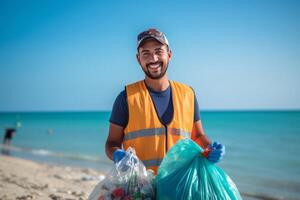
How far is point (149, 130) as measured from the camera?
100 inches

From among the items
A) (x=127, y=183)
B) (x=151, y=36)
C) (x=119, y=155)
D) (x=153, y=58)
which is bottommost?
(x=127, y=183)

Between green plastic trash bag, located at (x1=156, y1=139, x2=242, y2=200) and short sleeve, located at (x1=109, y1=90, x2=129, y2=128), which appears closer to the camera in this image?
green plastic trash bag, located at (x1=156, y1=139, x2=242, y2=200)

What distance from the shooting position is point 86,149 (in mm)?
14641

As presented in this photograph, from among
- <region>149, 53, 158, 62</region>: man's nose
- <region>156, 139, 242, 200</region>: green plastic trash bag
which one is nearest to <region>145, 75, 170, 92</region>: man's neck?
<region>149, 53, 158, 62</region>: man's nose

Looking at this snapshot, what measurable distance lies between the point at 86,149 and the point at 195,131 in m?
12.4

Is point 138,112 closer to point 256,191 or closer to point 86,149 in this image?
point 256,191

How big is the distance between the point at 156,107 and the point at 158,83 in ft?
0.70

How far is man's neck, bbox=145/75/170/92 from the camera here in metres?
2.71

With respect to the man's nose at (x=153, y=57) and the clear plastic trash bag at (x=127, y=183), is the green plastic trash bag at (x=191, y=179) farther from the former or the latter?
the man's nose at (x=153, y=57)

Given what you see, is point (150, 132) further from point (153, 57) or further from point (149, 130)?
point (153, 57)

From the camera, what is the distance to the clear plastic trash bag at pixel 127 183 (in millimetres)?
2104

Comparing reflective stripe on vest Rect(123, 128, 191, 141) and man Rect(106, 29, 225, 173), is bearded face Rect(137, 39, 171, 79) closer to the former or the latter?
man Rect(106, 29, 225, 173)

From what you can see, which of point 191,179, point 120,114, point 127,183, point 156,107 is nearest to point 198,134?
point 156,107

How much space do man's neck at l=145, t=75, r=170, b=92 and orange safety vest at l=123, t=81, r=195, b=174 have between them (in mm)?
95
